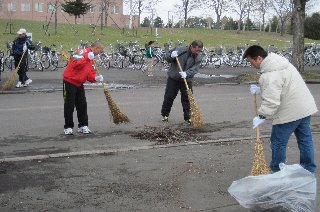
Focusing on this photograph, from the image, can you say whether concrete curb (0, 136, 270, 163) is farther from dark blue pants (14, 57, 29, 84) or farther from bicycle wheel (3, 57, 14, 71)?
bicycle wheel (3, 57, 14, 71)

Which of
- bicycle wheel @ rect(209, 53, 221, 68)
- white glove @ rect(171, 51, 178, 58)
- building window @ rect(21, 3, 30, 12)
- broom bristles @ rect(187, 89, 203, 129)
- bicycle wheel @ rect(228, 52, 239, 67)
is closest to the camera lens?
broom bristles @ rect(187, 89, 203, 129)

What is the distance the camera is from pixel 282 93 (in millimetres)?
6188

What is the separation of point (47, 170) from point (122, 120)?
3534 millimetres

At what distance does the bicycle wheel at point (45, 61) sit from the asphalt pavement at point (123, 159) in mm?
9915

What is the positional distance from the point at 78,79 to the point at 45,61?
1530 cm

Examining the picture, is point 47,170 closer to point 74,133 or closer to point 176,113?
point 74,133

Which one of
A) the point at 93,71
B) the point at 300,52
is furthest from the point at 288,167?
the point at 300,52

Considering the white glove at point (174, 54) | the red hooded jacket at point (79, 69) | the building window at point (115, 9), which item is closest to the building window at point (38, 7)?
the building window at point (115, 9)

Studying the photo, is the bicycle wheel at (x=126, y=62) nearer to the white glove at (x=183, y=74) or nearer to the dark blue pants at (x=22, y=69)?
the dark blue pants at (x=22, y=69)

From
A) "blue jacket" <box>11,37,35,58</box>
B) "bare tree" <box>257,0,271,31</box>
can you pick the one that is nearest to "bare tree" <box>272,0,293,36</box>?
"bare tree" <box>257,0,271,31</box>

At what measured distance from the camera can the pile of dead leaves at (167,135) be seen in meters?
9.73

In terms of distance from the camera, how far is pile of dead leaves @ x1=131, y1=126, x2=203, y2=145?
9.73 metres

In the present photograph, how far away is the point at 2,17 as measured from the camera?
63.3 meters

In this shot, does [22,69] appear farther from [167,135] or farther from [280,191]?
[280,191]
